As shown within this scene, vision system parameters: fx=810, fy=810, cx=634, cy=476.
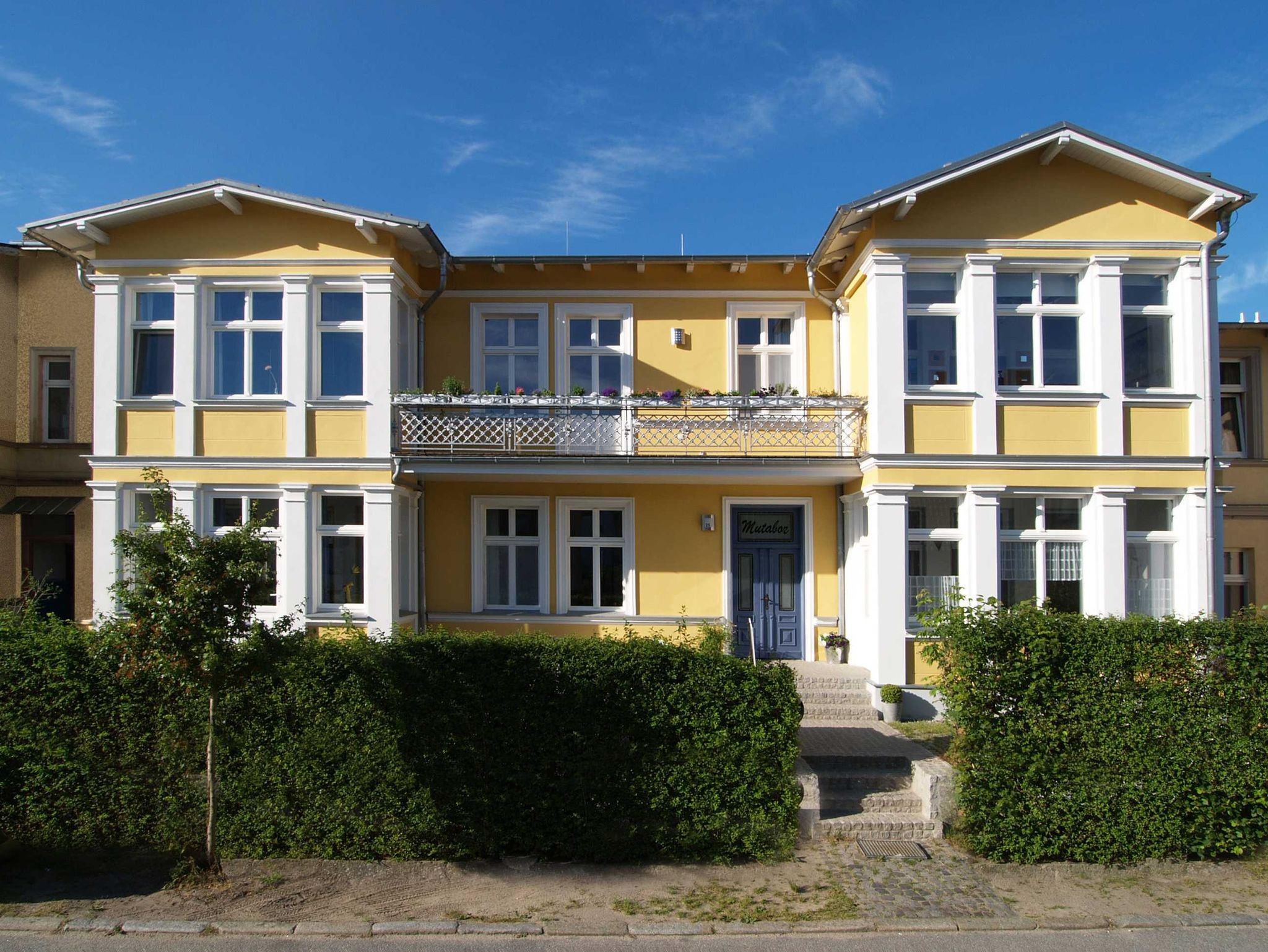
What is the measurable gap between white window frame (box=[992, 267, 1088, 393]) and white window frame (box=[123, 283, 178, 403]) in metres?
11.3

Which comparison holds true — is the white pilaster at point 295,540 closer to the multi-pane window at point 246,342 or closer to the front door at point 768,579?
the multi-pane window at point 246,342

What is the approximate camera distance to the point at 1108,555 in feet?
34.8

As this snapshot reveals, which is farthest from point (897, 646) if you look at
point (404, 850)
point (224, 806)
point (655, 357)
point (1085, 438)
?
point (224, 806)

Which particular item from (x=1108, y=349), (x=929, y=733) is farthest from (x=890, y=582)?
(x=1108, y=349)

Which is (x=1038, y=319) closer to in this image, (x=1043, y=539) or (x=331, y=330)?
(x=1043, y=539)

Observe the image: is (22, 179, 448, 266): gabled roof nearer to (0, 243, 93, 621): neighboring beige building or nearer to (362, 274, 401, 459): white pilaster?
(362, 274, 401, 459): white pilaster

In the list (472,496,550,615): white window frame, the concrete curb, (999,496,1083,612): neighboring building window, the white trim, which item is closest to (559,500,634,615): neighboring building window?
(472,496,550,615): white window frame

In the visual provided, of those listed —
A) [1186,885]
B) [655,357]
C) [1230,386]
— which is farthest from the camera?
[1230,386]

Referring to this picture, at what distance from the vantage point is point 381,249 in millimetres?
11398

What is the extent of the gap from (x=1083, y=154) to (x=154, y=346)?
13.1 m

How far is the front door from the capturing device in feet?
41.4

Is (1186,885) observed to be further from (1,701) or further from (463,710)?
(1,701)

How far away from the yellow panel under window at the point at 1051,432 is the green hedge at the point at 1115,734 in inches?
171

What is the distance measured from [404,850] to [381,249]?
803 centimetres
